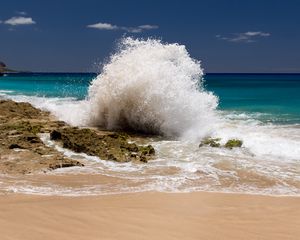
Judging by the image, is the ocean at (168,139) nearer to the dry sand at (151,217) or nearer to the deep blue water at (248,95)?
the dry sand at (151,217)

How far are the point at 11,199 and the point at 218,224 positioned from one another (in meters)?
2.67

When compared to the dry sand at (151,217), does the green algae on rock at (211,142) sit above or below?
above

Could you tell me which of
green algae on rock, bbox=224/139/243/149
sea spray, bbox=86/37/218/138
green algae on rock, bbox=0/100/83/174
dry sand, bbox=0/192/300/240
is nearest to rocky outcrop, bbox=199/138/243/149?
green algae on rock, bbox=224/139/243/149

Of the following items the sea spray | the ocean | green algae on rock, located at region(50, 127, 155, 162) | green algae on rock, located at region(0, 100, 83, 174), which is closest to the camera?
the ocean

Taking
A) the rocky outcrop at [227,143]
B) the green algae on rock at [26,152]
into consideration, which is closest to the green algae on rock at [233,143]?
the rocky outcrop at [227,143]

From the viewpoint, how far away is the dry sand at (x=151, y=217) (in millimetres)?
4453

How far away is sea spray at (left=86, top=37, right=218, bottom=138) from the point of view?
1269cm

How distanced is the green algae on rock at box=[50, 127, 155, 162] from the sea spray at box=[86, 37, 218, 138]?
2532 millimetres

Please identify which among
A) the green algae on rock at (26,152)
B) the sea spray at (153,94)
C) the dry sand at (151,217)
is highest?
the sea spray at (153,94)

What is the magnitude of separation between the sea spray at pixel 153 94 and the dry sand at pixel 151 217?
19.7 feet

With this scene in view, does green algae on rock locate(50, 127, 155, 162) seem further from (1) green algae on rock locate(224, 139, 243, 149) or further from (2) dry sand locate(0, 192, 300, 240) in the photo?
(2) dry sand locate(0, 192, 300, 240)

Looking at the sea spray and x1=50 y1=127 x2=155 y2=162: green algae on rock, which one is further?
the sea spray

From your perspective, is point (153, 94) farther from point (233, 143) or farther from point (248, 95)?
point (248, 95)

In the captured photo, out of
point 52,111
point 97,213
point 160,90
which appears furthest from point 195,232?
point 52,111
